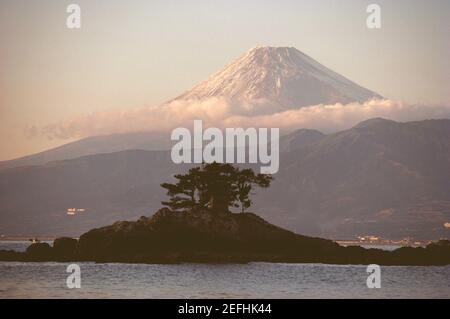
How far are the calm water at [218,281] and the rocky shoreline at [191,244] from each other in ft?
12.2

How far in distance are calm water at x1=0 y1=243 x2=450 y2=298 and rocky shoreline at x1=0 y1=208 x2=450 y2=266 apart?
3719mm

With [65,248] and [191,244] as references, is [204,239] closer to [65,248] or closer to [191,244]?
[191,244]

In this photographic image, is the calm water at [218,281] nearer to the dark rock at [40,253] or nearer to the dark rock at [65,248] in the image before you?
the dark rock at [40,253]

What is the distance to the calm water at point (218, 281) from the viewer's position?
96.1 m

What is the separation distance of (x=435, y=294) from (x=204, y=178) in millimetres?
41748

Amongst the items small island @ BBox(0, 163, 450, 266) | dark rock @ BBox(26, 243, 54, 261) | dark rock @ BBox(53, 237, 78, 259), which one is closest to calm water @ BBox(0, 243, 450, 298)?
small island @ BBox(0, 163, 450, 266)

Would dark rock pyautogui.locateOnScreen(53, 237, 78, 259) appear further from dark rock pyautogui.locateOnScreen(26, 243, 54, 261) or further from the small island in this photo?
dark rock pyautogui.locateOnScreen(26, 243, 54, 261)

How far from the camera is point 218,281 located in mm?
107188

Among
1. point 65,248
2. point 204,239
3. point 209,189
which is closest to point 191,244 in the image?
point 204,239

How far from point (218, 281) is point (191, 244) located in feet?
80.9

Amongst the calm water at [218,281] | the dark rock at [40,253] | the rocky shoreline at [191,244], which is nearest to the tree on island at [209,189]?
the rocky shoreline at [191,244]

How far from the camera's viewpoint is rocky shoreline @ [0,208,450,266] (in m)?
130

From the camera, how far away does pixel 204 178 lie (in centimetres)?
13425
